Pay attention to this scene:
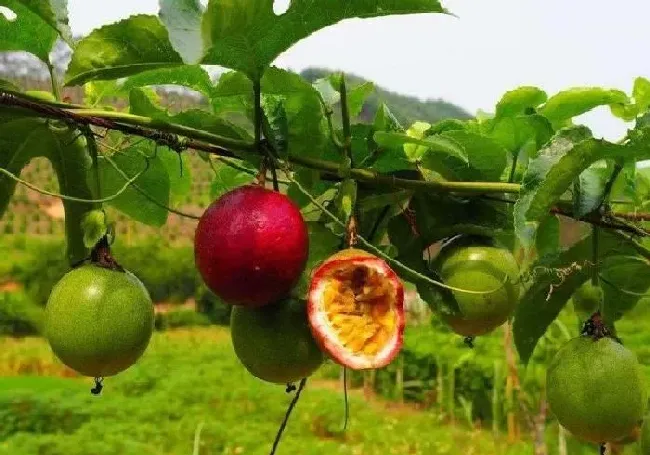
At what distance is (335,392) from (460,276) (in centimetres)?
492

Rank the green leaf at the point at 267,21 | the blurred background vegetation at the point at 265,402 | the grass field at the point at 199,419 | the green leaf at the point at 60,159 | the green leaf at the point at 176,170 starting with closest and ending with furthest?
1. the green leaf at the point at 267,21
2. the green leaf at the point at 60,159
3. the green leaf at the point at 176,170
4. the blurred background vegetation at the point at 265,402
5. the grass field at the point at 199,419

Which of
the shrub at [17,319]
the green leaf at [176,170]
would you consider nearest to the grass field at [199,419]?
the shrub at [17,319]

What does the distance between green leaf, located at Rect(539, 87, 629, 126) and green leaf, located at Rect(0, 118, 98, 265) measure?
13.5 inches

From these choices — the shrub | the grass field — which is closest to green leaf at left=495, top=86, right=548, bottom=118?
the grass field

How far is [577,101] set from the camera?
623mm

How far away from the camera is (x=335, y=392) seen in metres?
5.41

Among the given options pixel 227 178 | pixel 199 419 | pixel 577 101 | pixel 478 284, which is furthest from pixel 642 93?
pixel 199 419

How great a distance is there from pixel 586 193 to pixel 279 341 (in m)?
0.22

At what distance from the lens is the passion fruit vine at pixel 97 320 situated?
1.57ft

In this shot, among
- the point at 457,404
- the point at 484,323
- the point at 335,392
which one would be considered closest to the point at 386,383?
the point at 335,392

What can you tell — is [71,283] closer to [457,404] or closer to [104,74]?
[104,74]

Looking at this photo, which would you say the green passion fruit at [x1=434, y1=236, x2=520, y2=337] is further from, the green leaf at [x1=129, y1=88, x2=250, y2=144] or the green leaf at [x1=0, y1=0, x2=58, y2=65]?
the green leaf at [x1=0, y1=0, x2=58, y2=65]

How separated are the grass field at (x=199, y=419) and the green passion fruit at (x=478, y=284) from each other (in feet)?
10.3

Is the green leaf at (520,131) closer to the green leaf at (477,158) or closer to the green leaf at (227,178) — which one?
the green leaf at (477,158)
